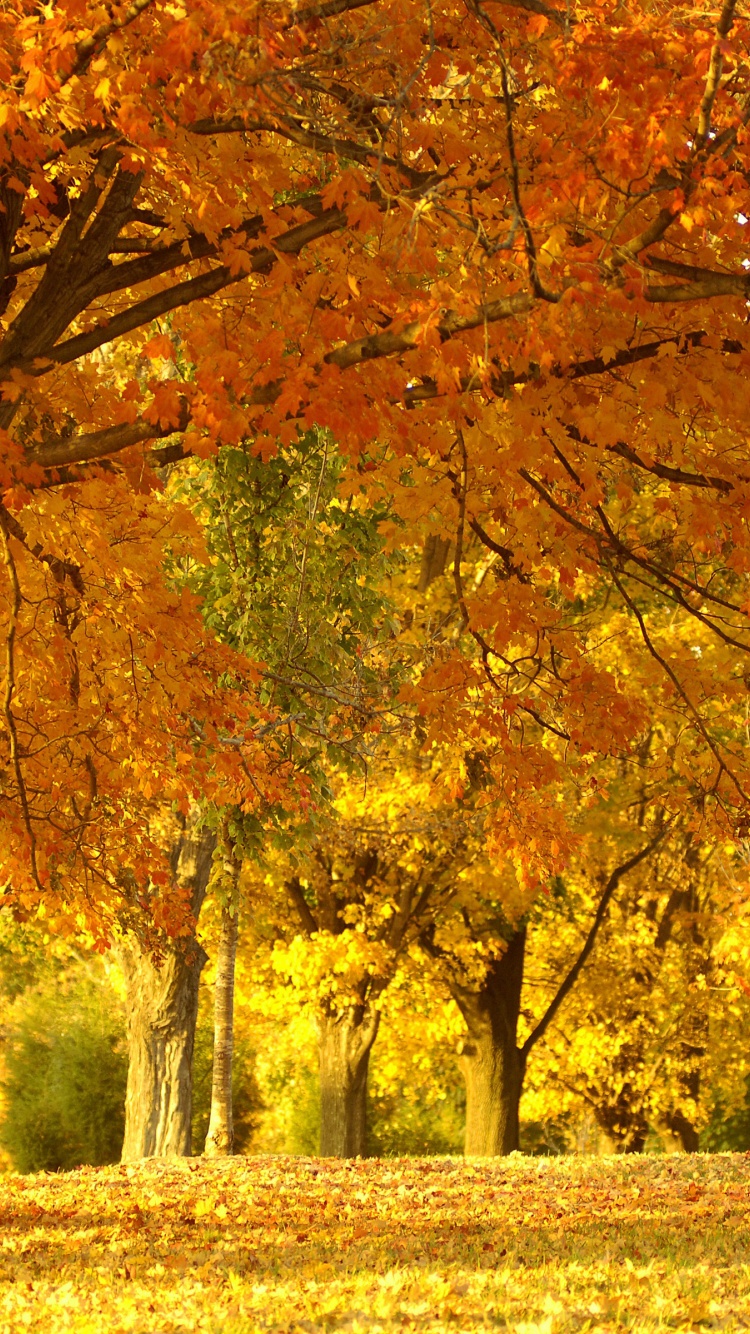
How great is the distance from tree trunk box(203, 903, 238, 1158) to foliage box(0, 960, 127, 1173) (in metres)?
10.8

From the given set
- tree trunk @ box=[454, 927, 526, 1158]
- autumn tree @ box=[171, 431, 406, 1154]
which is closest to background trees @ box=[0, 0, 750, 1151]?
autumn tree @ box=[171, 431, 406, 1154]

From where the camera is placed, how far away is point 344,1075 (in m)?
19.4

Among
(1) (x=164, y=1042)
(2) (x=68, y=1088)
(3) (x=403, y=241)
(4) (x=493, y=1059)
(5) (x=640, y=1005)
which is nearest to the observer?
(3) (x=403, y=241)

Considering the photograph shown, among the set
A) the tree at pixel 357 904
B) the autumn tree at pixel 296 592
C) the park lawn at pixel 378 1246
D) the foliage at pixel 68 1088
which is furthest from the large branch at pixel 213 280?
the foliage at pixel 68 1088

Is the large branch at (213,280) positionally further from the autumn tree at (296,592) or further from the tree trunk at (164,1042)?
the tree trunk at (164,1042)

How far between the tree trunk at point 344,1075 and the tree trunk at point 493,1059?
58.2 inches

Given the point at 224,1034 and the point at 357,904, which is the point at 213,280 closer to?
the point at 224,1034

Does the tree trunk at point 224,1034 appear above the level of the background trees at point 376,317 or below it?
below

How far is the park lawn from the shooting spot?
212 inches

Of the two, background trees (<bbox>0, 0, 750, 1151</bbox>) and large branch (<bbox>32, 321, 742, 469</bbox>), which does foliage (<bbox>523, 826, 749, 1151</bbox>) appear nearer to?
background trees (<bbox>0, 0, 750, 1151</bbox>)

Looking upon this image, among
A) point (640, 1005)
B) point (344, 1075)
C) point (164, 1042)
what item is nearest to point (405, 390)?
point (164, 1042)

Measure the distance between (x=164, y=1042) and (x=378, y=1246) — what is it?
23.0 ft

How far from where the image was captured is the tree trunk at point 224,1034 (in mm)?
14961

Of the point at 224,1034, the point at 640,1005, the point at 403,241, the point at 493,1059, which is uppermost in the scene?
the point at 640,1005
